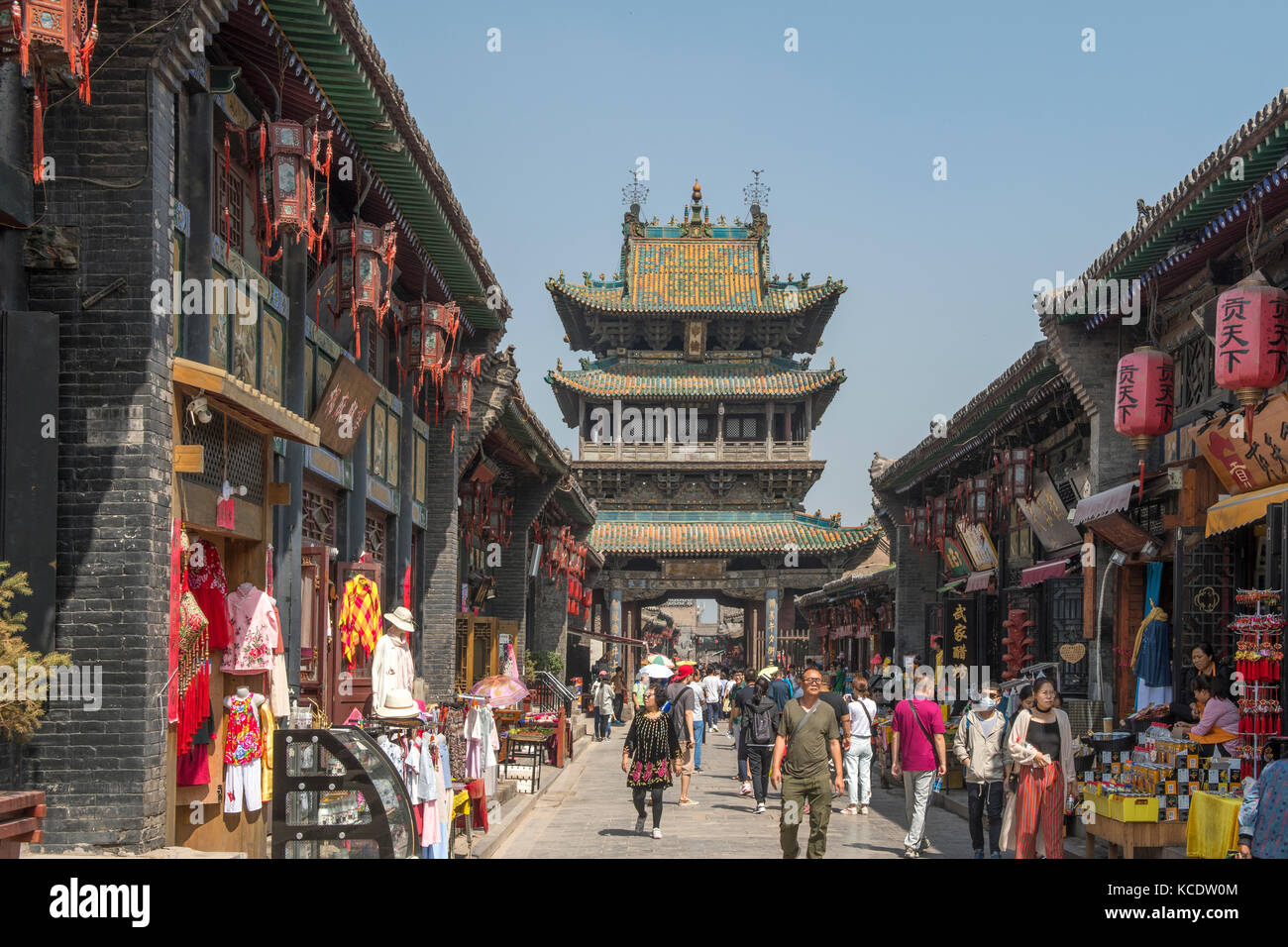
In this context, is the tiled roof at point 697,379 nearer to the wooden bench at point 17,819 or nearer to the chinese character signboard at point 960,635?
the chinese character signboard at point 960,635

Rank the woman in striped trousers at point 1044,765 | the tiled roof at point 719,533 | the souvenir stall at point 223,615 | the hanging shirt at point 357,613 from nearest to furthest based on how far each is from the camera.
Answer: the souvenir stall at point 223,615 < the woman in striped trousers at point 1044,765 < the hanging shirt at point 357,613 < the tiled roof at point 719,533

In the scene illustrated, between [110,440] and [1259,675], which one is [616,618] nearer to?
[1259,675]

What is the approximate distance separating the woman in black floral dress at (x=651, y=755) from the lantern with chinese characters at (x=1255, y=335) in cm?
608

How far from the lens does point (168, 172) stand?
373 inches

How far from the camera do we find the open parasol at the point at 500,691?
1536 cm

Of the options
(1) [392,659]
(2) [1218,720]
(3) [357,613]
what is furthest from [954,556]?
(1) [392,659]

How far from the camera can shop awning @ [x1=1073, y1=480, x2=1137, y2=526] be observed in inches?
645

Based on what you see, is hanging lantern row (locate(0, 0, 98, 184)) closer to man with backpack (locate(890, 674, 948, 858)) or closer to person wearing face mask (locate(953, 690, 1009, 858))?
person wearing face mask (locate(953, 690, 1009, 858))

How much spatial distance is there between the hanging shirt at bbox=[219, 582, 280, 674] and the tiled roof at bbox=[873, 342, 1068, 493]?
11072 mm

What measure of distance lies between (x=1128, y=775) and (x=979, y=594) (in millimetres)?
13399

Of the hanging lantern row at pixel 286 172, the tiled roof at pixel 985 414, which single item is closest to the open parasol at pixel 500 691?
the hanging lantern row at pixel 286 172

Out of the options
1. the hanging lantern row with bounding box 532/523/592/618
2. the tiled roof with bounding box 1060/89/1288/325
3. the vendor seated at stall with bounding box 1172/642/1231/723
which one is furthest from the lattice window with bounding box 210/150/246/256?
the hanging lantern row with bounding box 532/523/592/618
